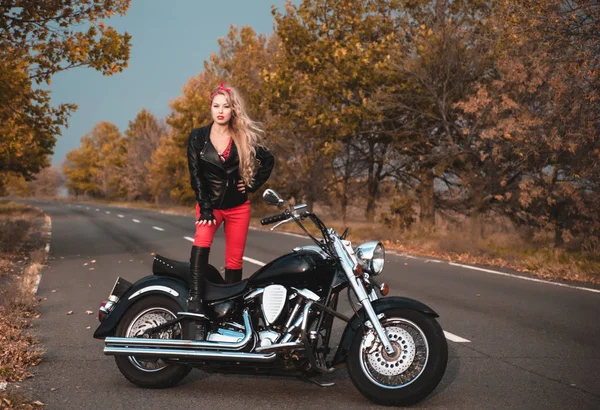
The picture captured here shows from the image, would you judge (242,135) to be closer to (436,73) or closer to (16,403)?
(16,403)

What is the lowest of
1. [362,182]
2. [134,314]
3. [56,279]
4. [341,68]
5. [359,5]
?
[56,279]

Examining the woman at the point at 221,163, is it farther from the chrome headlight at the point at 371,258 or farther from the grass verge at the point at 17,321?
the grass verge at the point at 17,321

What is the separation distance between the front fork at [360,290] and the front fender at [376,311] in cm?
8

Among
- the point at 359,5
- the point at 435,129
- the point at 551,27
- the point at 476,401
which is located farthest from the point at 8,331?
the point at 359,5

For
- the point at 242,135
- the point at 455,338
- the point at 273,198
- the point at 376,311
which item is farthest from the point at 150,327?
the point at 455,338

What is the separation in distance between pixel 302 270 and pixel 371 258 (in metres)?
0.48

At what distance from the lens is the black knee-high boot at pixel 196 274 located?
179 inches

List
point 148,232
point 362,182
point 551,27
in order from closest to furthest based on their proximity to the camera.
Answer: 1. point 551,27
2. point 148,232
3. point 362,182

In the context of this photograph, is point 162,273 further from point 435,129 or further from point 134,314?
point 435,129

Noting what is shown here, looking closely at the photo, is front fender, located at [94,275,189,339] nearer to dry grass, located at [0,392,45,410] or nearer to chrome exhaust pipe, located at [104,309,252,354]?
chrome exhaust pipe, located at [104,309,252,354]

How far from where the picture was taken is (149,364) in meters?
4.76

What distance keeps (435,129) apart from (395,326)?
1488 cm

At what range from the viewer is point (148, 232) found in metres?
20.7

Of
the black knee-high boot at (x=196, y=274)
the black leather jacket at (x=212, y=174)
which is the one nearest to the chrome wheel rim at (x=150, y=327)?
the black knee-high boot at (x=196, y=274)
